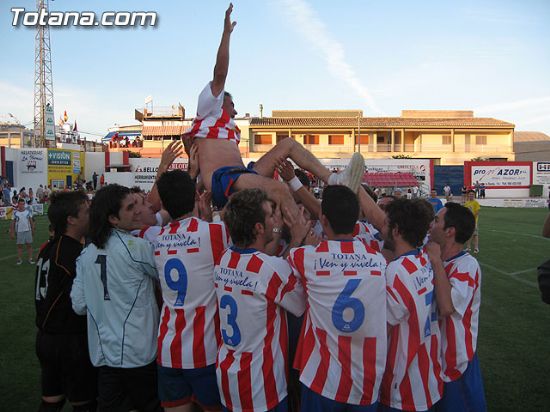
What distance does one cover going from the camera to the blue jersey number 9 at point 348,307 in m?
2.47

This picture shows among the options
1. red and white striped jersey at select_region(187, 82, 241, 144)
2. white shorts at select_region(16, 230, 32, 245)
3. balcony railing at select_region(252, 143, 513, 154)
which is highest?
balcony railing at select_region(252, 143, 513, 154)

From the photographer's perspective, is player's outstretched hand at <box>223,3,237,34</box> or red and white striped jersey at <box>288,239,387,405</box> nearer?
red and white striped jersey at <box>288,239,387,405</box>

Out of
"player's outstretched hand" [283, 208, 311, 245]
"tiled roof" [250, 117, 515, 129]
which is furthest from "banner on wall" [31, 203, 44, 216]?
"tiled roof" [250, 117, 515, 129]

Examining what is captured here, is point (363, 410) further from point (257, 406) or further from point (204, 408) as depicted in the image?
point (204, 408)

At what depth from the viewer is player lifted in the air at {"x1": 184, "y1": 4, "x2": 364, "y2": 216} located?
12.0 ft

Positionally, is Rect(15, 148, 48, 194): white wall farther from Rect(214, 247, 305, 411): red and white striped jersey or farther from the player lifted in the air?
Rect(214, 247, 305, 411): red and white striped jersey

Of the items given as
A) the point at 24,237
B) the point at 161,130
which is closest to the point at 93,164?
the point at 161,130

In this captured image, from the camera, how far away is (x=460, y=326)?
9.55 ft

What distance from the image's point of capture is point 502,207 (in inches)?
1336

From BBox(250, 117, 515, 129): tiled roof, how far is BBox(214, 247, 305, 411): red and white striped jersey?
50715 mm

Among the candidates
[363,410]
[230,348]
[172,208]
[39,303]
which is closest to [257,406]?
[230,348]

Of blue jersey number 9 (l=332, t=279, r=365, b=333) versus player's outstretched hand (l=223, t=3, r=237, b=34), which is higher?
player's outstretched hand (l=223, t=3, r=237, b=34)

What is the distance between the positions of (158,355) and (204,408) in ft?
1.53

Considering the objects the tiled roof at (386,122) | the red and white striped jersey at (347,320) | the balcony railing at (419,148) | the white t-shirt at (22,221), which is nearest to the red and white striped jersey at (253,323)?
the red and white striped jersey at (347,320)
